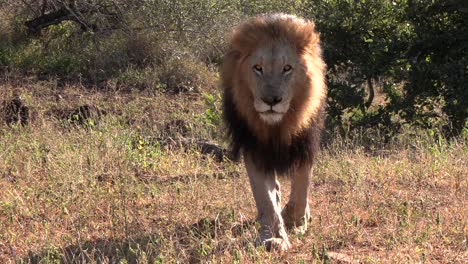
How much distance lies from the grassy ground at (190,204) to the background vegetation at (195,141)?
1 centimetres

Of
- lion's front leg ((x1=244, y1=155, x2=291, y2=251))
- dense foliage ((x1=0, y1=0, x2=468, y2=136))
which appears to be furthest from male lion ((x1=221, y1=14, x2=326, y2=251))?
dense foliage ((x1=0, y1=0, x2=468, y2=136))

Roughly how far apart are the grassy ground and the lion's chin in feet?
1.81

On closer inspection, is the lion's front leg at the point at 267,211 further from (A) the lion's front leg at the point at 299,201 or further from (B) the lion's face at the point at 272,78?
(B) the lion's face at the point at 272,78

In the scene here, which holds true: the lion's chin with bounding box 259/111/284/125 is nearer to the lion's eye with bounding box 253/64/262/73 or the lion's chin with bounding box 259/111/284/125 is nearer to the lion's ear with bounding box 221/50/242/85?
the lion's eye with bounding box 253/64/262/73

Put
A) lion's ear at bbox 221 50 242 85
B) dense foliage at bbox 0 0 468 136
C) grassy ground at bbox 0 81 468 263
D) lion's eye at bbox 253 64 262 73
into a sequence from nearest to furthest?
grassy ground at bbox 0 81 468 263, lion's eye at bbox 253 64 262 73, lion's ear at bbox 221 50 242 85, dense foliage at bbox 0 0 468 136

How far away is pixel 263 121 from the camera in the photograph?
12.4 feet

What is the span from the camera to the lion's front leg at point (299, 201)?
399cm

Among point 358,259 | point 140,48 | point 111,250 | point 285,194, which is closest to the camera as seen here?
point 358,259

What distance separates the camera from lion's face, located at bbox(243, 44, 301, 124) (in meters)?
3.58

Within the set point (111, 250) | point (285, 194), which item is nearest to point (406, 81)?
point (285, 194)

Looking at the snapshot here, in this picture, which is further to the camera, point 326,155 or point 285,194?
point 326,155

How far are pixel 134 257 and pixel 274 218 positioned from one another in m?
0.73

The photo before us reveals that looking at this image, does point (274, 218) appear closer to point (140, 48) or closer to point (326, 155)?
point (326, 155)

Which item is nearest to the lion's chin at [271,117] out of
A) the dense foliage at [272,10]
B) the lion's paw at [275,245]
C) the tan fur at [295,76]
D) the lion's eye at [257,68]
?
the tan fur at [295,76]
